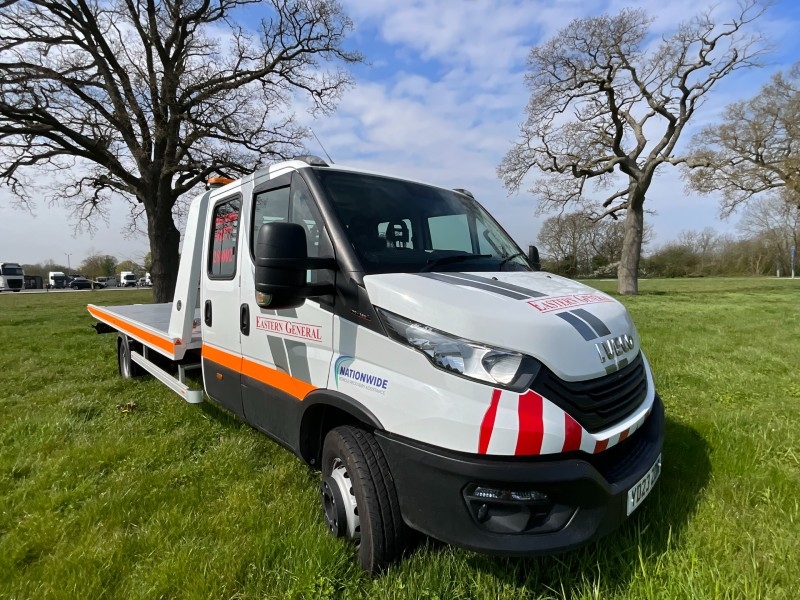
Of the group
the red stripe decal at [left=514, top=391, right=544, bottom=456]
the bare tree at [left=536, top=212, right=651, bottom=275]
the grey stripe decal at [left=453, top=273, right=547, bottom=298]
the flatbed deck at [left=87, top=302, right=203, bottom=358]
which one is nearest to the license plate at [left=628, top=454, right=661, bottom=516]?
the red stripe decal at [left=514, top=391, right=544, bottom=456]

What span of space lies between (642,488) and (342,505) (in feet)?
5.02

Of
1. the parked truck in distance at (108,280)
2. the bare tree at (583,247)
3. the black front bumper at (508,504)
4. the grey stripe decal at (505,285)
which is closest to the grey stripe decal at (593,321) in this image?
the grey stripe decal at (505,285)

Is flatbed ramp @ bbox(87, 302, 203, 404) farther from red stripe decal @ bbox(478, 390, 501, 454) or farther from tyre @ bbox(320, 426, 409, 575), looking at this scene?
red stripe decal @ bbox(478, 390, 501, 454)

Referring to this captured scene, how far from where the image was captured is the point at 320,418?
2.81 metres

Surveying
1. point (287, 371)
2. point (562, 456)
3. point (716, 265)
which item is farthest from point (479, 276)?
point (716, 265)

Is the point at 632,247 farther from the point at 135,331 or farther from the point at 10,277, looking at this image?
the point at 10,277

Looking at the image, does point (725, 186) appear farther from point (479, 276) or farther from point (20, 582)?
point (20, 582)

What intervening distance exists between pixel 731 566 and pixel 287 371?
261cm

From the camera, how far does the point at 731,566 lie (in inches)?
87.9

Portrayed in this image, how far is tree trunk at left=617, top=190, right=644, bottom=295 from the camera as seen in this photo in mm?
22927

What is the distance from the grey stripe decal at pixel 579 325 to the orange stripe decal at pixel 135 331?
3.76 metres

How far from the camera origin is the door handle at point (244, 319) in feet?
11.0

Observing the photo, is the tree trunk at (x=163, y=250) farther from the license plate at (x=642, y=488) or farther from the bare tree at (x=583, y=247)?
the bare tree at (x=583, y=247)

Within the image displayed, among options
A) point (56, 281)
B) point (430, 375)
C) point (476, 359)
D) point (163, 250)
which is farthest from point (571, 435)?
point (56, 281)
